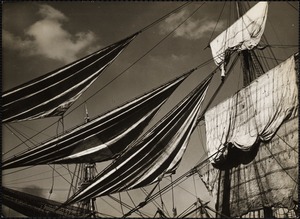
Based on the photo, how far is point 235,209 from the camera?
11.9 metres

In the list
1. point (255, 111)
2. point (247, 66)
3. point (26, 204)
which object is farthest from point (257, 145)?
point (26, 204)

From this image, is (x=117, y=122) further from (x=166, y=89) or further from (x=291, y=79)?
(x=291, y=79)

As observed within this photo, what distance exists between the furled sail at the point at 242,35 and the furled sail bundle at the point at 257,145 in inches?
49.5

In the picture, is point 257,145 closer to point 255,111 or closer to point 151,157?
point 255,111

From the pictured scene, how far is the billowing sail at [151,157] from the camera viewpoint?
24.7 feet

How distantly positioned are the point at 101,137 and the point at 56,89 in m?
1.43

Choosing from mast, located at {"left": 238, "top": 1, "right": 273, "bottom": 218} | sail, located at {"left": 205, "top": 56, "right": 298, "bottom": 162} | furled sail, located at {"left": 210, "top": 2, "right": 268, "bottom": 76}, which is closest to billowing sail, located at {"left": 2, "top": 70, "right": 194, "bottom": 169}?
sail, located at {"left": 205, "top": 56, "right": 298, "bottom": 162}

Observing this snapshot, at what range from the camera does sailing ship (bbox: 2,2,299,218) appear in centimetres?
706

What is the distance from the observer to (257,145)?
1150 centimetres

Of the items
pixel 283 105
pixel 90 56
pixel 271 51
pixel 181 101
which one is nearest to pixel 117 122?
pixel 90 56

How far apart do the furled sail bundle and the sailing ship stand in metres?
0.03

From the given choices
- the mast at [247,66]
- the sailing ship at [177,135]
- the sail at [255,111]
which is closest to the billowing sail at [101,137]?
the sailing ship at [177,135]

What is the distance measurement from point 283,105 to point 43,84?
6.70 m

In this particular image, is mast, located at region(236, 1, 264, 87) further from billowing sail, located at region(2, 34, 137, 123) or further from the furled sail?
billowing sail, located at region(2, 34, 137, 123)
